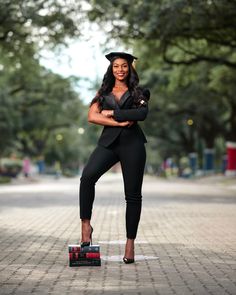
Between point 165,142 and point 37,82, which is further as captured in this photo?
point 165,142

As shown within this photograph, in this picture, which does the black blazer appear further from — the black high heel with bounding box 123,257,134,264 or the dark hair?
the black high heel with bounding box 123,257,134,264

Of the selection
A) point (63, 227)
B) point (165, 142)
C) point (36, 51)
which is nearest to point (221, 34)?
point (36, 51)

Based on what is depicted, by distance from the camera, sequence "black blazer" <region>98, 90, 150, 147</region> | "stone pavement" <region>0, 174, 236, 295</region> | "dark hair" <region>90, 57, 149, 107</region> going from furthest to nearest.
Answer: "dark hair" <region>90, 57, 149, 107</region> < "black blazer" <region>98, 90, 150, 147</region> < "stone pavement" <region>0, 174, 236, 295</region>

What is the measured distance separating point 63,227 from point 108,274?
17.7ft

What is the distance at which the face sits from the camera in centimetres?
719

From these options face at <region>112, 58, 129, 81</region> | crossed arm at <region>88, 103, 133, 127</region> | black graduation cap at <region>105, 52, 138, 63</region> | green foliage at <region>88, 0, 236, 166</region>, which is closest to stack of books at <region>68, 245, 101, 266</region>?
crossed arm at <region>88, 103, 133, 127</region>

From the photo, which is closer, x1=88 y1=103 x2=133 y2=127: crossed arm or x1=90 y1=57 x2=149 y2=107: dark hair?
x1=88 y1=103 x2=133 y2=127: crossed arm

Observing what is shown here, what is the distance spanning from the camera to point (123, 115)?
705 cm

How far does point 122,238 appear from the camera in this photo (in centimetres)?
1012

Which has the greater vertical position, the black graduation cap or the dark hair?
the black graduation cap

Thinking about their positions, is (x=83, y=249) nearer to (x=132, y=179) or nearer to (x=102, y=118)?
(x=132, y=179)

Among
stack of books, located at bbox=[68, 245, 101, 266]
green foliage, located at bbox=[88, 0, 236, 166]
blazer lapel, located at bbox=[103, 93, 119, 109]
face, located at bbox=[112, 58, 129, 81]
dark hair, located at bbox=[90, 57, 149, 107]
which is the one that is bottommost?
stack of books, located at bbox=[68, 245, 101, 266]

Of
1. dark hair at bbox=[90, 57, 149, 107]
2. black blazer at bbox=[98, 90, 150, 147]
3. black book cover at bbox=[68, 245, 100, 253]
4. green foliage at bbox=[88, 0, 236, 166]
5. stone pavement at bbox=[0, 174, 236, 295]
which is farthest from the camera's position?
green foliage at bbox=[88, 0, 236, 166]

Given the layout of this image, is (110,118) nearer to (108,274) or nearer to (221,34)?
(108,274)
